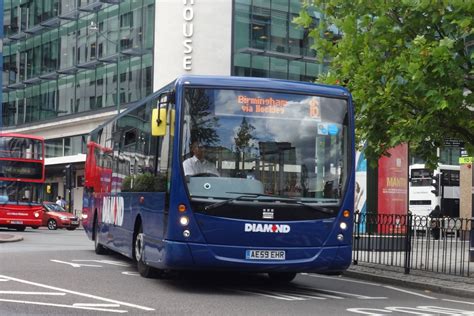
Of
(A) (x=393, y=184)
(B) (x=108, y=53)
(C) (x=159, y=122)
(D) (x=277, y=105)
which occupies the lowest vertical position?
(A) (x=393, y=184)

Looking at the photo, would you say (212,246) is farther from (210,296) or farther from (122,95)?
(122,95)

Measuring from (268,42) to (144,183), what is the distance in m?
35.8

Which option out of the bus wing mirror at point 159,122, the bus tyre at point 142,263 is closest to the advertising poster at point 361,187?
the bus tyre at point 142,263

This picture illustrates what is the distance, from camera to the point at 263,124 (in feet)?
38.7

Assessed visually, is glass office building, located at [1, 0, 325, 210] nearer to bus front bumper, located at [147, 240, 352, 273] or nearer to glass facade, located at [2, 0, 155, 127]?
glass facade, located at [2, 0, 155, 127]

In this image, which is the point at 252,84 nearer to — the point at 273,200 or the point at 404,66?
the point at 273,200

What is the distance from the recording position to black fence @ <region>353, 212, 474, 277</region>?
15.9m

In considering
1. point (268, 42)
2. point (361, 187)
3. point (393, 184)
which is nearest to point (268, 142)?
point (361, 187)

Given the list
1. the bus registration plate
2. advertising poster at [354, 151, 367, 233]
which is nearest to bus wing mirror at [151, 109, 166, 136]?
the bus registration plate

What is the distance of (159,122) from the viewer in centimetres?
1204

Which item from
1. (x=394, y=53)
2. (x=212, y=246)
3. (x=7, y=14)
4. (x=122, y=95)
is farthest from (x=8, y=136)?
(x=7, y=14)

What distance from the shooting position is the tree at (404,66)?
13883mm

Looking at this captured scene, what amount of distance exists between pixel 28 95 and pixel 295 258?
2120 inches

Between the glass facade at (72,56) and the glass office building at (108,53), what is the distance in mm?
69
